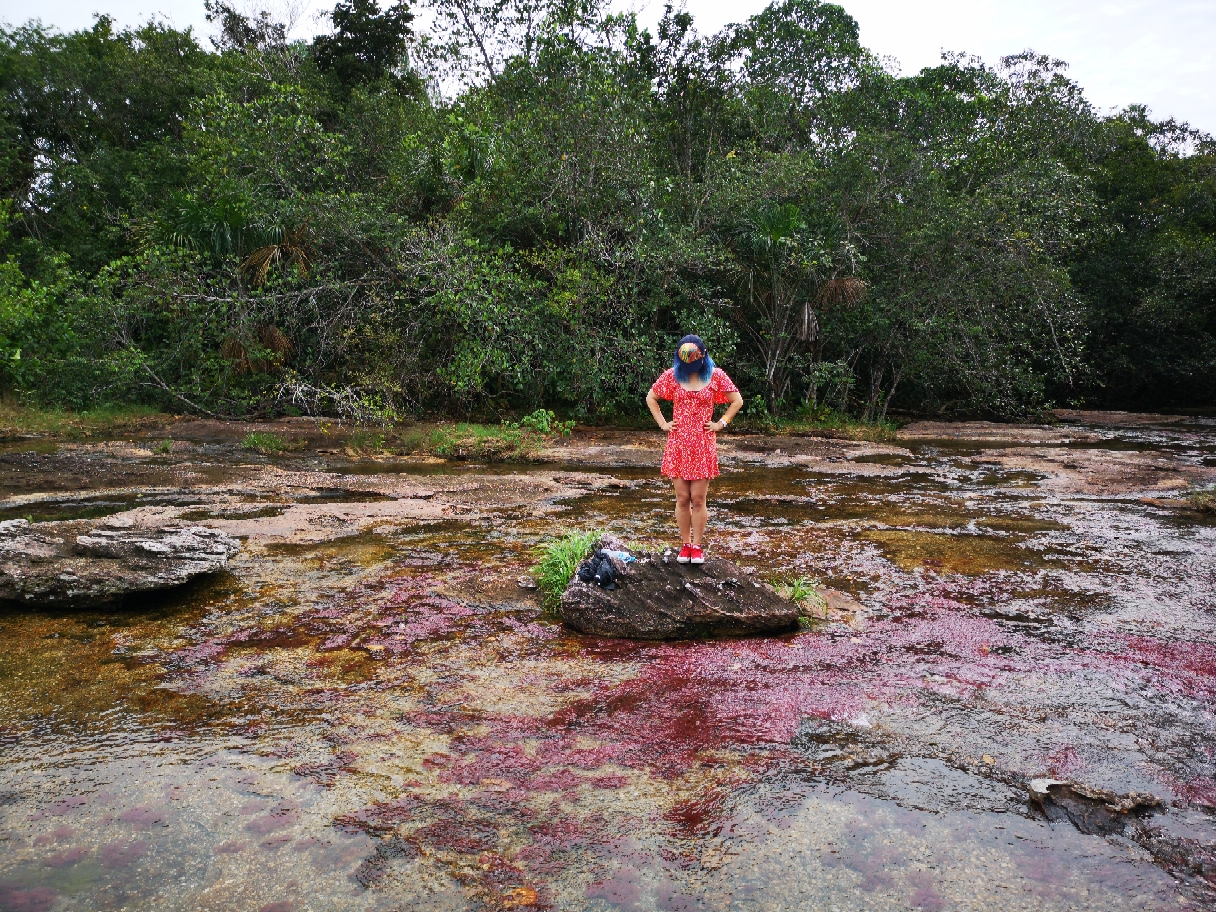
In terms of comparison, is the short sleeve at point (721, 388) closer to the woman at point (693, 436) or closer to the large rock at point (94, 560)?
the woman at point (693, 436)

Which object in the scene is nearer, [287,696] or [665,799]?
[665,799]

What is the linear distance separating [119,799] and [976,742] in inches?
143

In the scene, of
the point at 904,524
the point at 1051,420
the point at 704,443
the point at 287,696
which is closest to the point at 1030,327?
the point at 1051,420

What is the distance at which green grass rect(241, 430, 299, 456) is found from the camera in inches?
531

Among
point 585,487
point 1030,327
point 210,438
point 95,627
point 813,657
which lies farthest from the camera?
point 1030,327

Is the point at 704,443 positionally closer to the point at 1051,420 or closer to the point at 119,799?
the point at 119,799

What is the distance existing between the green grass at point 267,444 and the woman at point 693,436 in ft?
31.3

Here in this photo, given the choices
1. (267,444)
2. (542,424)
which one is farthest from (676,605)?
(267,444)

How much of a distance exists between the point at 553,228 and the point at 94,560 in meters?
13.5

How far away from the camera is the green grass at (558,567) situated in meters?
5.75

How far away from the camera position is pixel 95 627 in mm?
5195

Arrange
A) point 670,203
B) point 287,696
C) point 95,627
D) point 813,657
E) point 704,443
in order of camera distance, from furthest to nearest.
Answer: point 670,203 < point 704,443 < point 95,627 < point 813,657 < point 287,696

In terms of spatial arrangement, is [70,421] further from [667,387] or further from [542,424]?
[667,387]

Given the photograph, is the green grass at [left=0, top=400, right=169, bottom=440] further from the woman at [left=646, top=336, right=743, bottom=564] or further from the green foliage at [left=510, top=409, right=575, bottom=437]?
the woman at [left=646, top=336, right=743, bottom=564]
